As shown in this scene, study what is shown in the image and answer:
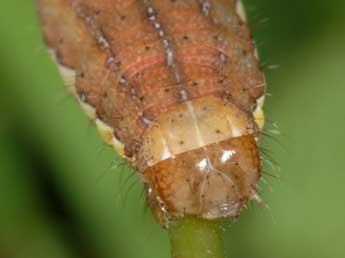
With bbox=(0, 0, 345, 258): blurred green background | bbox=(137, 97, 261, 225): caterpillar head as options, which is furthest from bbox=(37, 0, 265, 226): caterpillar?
bbox=(0, 0, 345, 258): blurred green background

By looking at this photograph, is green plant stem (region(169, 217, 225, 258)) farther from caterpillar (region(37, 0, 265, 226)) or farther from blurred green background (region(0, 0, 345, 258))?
blurred green background (region(0, 0, 345, 258))

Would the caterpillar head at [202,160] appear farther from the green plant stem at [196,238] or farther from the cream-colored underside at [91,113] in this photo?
the cream-colored underside at [91,113]

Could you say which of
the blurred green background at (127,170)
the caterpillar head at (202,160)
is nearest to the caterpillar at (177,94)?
the caterpillar head at (202,160)

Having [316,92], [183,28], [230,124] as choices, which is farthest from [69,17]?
[316,92]

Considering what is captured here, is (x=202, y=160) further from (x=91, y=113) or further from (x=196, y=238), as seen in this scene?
(x=91, y=113)

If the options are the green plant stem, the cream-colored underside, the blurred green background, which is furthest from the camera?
the blurred green background

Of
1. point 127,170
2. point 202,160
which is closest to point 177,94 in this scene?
point 202,160
